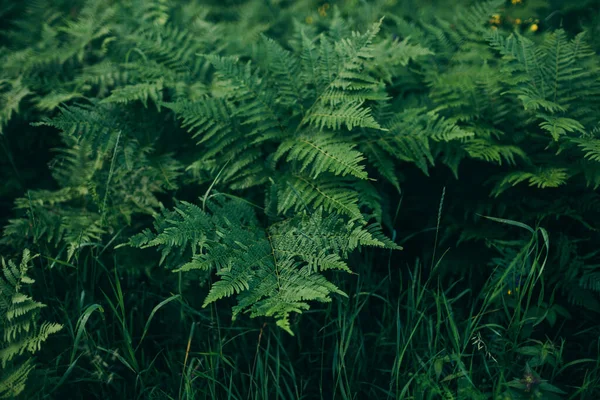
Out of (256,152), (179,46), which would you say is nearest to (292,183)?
(256,152)

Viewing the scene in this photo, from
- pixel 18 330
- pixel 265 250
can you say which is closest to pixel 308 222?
pixel 265 250

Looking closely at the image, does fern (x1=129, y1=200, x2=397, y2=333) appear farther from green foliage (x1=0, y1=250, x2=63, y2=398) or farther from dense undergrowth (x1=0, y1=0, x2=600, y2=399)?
green foliage (x1=0, y1=250, x2=63, y2=398)

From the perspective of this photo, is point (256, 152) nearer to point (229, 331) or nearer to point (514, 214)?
point (229, 331)

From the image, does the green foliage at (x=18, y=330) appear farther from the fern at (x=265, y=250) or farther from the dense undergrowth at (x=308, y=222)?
the fern at (x=265, y=250)

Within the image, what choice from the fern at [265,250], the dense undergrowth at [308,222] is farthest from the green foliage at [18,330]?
the fern at [265,250]

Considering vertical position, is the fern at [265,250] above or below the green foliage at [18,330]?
above

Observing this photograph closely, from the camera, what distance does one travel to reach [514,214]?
2451 mm

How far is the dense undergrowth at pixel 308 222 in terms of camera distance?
208cm

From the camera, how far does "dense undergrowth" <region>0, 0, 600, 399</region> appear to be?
2.08 meters

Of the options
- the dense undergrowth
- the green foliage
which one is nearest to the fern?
the dense undergrowth

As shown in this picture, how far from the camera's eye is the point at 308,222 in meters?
2.20

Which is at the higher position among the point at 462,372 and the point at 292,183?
→ the point at 292,183

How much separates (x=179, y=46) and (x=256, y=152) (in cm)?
99

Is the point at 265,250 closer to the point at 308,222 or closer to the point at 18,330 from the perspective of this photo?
the point at 308,222
